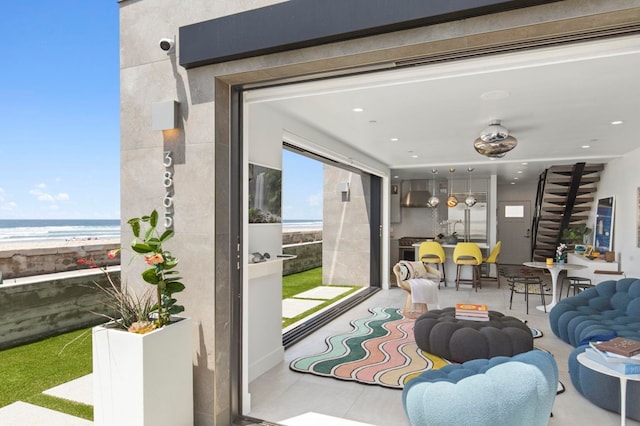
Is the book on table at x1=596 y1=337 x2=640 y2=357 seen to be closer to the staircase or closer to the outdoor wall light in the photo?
the outdoor wall light

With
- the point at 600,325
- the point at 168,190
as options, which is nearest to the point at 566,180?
the point at 600,325

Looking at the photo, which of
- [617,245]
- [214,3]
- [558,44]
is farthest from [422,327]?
[617,245]

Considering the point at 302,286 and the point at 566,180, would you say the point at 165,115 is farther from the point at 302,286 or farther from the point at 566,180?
the point at 566,180

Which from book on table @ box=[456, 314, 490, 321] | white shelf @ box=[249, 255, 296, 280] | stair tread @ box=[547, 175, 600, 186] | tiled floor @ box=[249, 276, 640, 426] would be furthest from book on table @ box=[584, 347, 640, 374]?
stair tread @ box=[547, 175, 600, 186]

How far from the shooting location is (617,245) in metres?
7.38

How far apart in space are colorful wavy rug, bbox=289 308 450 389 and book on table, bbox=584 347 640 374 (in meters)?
1.41

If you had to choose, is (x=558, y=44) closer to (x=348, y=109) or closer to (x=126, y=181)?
(x=348, y=109)

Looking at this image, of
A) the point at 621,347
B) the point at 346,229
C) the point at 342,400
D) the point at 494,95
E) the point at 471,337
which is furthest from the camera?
the point at 346,229

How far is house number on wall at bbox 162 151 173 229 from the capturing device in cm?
270

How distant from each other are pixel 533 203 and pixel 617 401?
10896 millimetres

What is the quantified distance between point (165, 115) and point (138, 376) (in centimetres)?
162

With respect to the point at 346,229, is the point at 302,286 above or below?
below

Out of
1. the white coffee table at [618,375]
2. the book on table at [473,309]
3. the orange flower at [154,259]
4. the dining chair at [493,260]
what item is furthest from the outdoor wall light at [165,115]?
the dining chair at [493,260]

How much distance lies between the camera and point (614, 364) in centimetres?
250
